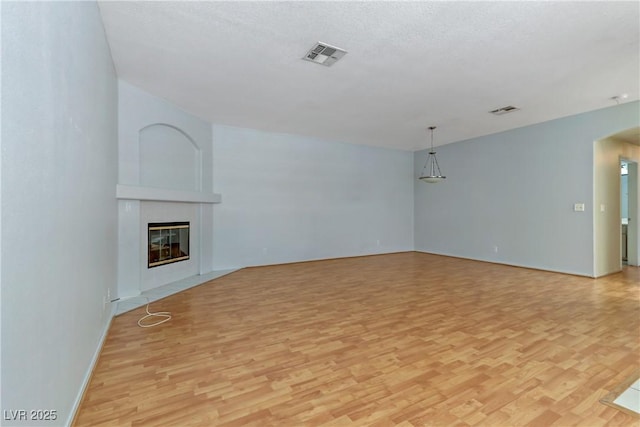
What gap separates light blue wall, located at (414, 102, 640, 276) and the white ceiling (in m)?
0.56

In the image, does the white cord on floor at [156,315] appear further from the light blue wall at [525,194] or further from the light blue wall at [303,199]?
the light blue wall at [525,194]

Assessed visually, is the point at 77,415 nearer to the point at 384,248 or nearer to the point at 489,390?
the point at 489,390

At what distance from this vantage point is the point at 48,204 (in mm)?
1432

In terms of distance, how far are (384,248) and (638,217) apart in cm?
550

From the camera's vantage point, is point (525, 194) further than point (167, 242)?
Yes

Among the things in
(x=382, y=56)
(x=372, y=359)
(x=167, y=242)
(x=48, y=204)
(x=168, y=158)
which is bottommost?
(x=372, y=359)

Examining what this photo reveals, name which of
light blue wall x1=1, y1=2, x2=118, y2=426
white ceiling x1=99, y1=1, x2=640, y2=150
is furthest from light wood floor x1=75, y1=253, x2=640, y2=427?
white ceiling x1=99, y1=1, x2=640, y2=150

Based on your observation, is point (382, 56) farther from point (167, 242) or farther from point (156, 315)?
point (167, 242)

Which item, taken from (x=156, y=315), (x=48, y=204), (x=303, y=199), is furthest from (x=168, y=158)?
(x=48, y=204)

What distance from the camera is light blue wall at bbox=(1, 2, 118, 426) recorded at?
1089 mm

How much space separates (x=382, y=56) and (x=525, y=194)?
16.0 ft

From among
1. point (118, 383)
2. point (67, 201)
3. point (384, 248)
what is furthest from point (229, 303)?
point (384, 248)

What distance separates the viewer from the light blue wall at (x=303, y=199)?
248 inches

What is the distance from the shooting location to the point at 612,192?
5754mm
